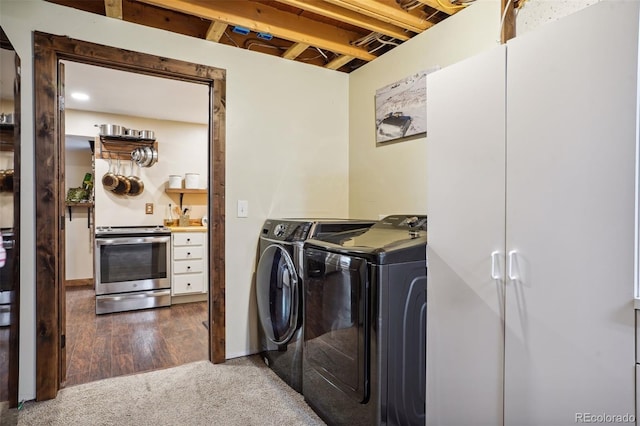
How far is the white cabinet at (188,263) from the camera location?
4141 millimetres

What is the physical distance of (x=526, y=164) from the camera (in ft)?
4.07

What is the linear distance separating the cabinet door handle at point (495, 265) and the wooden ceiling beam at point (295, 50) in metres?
1.92

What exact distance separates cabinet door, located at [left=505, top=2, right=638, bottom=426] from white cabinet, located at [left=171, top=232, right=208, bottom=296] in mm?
3615

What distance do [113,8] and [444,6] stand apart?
1904 millimetres

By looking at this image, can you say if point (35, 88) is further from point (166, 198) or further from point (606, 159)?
point (166, 198)

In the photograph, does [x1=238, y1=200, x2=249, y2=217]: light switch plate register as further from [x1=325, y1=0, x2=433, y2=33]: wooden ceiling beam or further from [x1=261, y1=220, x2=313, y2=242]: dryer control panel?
[x1=325, y1=0, x2=433, y2=33]: wooden ceiling beam

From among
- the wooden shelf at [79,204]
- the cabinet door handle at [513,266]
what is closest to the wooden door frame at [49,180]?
the cabinet door handle at [513,266]

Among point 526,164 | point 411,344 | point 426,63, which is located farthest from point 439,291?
point 426,63

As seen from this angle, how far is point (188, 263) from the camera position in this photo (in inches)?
165

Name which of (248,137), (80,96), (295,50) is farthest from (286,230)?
(80,96)
